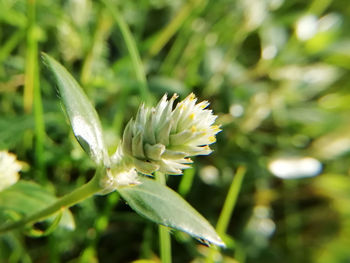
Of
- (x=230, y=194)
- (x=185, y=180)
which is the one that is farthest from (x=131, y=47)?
(x=230, y=194)

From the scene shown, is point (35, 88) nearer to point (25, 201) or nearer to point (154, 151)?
point (25, 201)

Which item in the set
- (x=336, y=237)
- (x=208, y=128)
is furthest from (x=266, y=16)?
(x=208, y=128)

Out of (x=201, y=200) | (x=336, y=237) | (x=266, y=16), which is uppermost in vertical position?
(x=266, y=16)


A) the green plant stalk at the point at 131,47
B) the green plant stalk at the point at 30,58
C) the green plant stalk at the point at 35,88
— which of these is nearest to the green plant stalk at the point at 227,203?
the green plant stalk at the point at 131,47

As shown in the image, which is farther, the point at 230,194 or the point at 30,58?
the point at 230,194

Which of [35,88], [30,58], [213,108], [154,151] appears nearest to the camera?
[154,151]

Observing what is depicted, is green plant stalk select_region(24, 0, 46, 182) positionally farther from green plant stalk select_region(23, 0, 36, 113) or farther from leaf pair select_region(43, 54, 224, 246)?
leaf pair select_region(43, 54, 224, 246)

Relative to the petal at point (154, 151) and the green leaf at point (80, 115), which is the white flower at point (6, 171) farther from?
the petal at point (154, 151)

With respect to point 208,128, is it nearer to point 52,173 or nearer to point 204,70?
point 52,173
